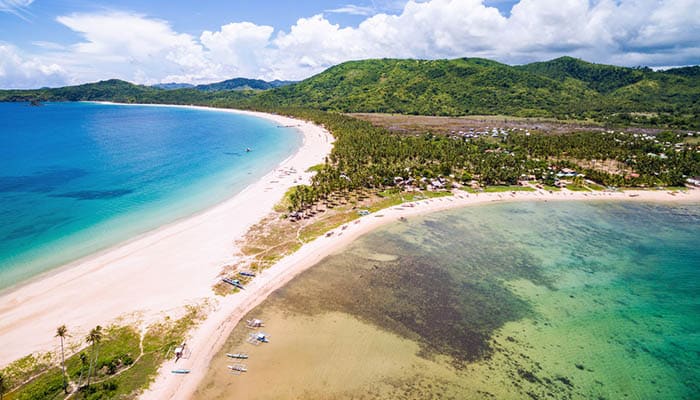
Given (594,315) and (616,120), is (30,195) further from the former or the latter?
(616,120)

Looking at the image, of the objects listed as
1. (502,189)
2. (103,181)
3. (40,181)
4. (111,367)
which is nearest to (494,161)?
(502,189)

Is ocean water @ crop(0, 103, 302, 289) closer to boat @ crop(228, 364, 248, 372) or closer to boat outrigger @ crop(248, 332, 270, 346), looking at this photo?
boat outrigger @ crop(248, 332, 270, 346)

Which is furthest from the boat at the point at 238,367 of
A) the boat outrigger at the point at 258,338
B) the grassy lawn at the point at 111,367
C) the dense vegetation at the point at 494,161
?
the dense vegetation at the point at 494,161

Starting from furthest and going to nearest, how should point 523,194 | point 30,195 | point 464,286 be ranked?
1. point 523,194
2. point 30,195
3. point 464,286

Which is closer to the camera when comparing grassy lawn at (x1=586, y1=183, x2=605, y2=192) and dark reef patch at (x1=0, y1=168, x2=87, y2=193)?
dark reef patch at (x1=0, y1=168, x2=87, y2=193)

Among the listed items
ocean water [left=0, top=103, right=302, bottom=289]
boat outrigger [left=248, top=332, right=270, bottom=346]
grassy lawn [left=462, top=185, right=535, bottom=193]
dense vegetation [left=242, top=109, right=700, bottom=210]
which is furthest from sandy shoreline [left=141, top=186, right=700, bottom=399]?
ocean water [left=0, top=103, right=302, bottom=289]

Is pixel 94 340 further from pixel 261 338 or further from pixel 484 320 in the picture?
pixel 484 320

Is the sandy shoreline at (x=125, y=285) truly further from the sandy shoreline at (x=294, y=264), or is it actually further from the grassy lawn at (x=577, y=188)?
the grassy lawn at (x=577, y=188)

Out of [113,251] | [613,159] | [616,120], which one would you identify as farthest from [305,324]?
[616,120]
